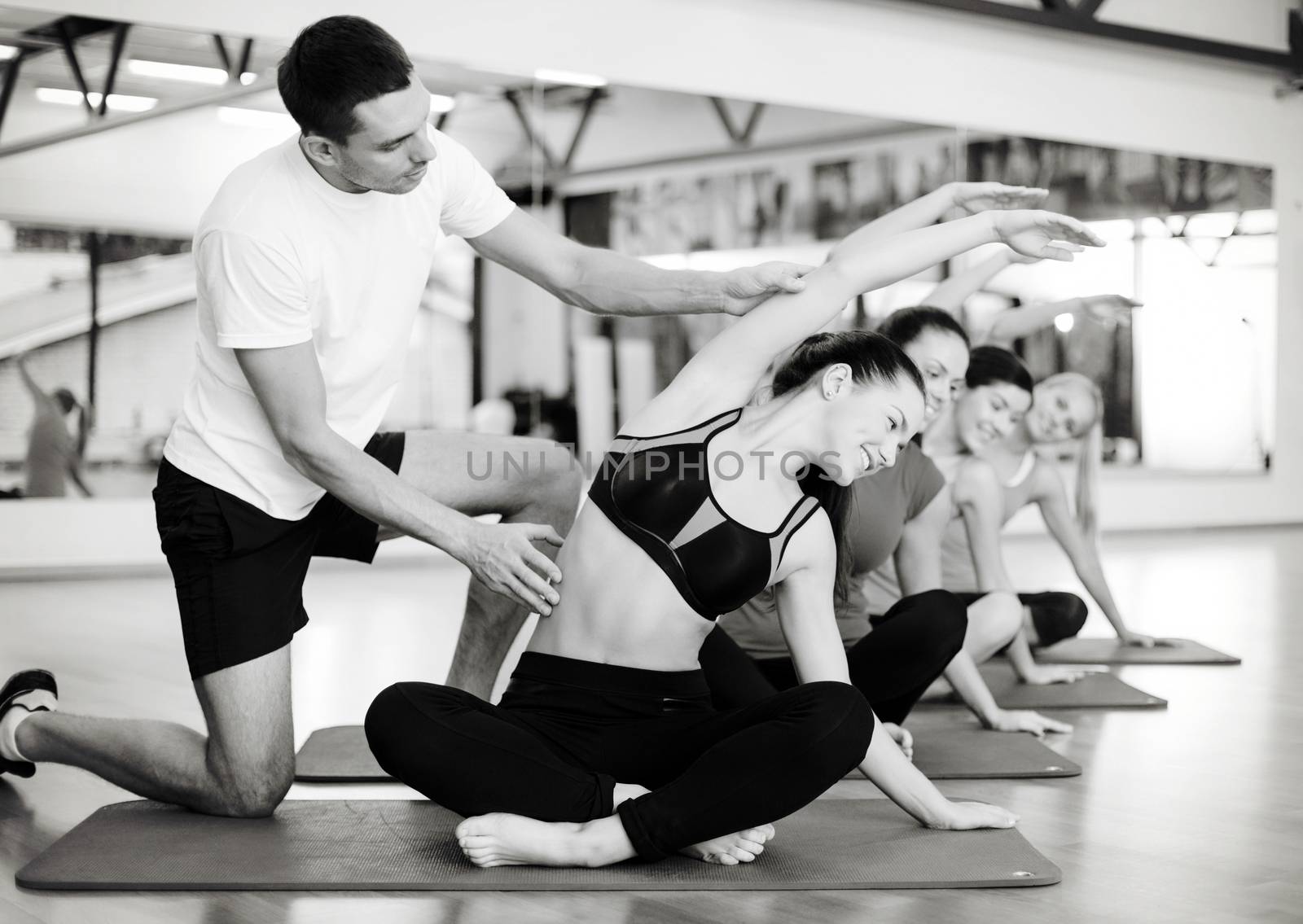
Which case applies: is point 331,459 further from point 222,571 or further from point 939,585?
point 939,585

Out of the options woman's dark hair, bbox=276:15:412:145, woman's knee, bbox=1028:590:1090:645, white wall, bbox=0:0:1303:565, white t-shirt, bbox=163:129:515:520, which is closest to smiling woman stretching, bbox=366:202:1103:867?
white t-shirt, bbox=163:129:515:520

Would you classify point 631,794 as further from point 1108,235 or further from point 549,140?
point 1108,235

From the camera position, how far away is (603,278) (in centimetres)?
225

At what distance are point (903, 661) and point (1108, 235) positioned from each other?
5697 millimetres

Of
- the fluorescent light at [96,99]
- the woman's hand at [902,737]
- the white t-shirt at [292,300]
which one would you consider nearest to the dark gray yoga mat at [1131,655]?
the woman's hand at [902,737]

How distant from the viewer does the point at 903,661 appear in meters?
2.27

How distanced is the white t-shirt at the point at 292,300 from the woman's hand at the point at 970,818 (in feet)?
3.46

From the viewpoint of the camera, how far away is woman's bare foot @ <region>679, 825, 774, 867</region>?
1721mm

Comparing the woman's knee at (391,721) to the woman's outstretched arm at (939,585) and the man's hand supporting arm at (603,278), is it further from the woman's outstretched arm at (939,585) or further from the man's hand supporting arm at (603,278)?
the woman's outstretched arm at (939,585)

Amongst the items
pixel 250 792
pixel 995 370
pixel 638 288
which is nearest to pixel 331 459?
pixel 250 792

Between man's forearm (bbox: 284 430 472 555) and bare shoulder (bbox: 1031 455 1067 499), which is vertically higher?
man's forearm (bbox: 284 430 472 555)

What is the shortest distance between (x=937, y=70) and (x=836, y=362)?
210 inches

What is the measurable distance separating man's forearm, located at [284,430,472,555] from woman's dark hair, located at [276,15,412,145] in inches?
17.3

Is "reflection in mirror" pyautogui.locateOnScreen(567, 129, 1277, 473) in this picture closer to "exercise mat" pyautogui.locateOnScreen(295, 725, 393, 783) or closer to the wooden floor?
the wooden floor
